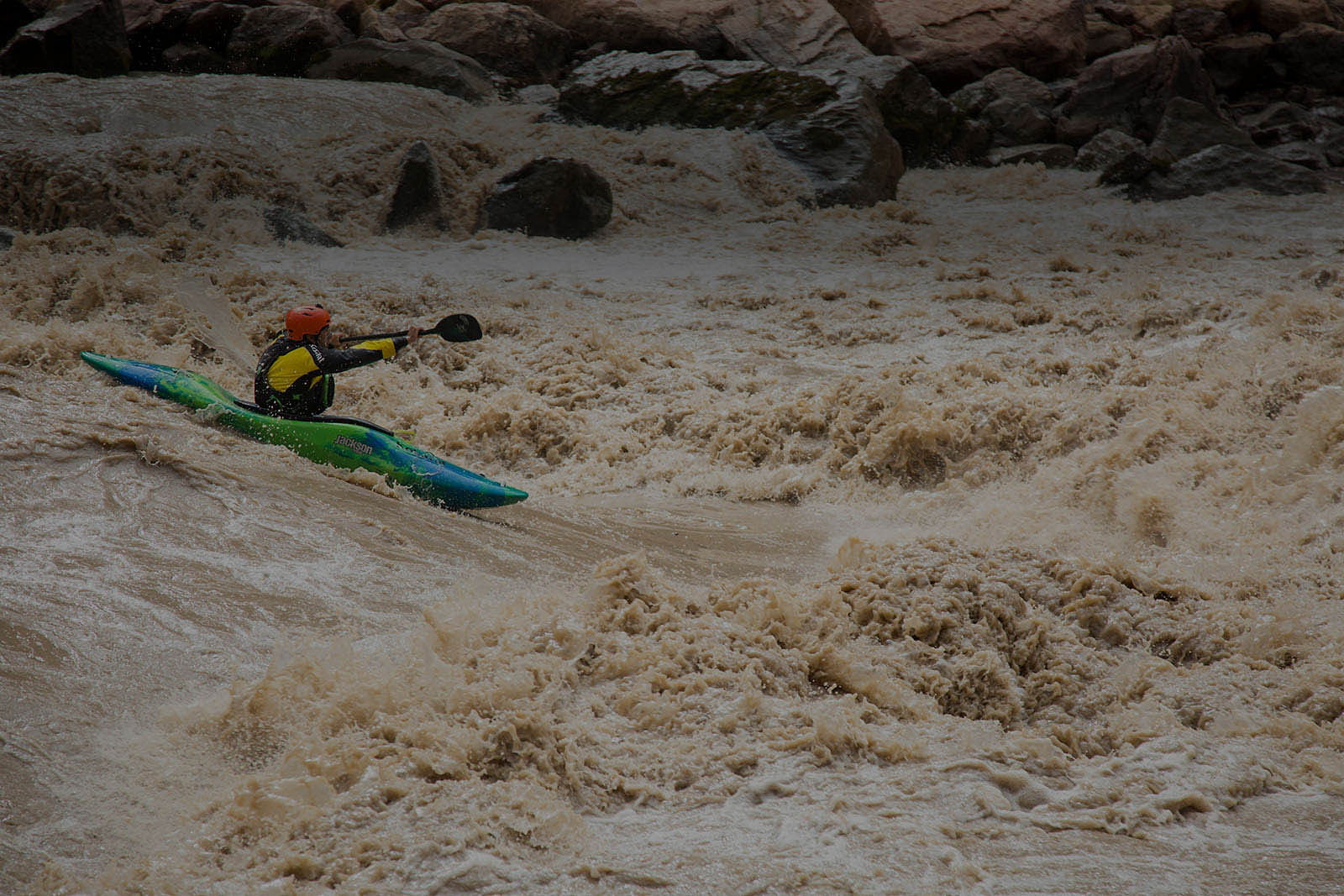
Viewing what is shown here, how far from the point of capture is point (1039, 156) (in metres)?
12.2

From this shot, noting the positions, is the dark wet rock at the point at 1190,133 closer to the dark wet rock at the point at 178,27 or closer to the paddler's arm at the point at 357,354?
the paddler's arm at the point at 357,354

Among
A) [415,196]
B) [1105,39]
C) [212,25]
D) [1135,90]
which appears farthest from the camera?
[1105,39]

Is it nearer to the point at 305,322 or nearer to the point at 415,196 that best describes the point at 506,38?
the point at 415,196

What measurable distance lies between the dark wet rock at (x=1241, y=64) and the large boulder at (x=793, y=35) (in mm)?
5155

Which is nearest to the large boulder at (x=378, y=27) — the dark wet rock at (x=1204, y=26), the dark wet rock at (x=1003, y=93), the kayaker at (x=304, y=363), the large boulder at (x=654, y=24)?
the large boulder at (x=654, y=24)

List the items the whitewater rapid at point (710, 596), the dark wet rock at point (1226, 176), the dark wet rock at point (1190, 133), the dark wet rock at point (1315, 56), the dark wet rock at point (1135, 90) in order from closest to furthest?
the whitewater rapid at point (710, 596)
the dark wet rock at point (1226, 176)
the dark wet rock at point (1190, 133)
the dark wet rock at point (1135, 90)
the dark wet rock at point (1315, 56)

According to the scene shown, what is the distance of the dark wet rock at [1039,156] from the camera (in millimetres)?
12102

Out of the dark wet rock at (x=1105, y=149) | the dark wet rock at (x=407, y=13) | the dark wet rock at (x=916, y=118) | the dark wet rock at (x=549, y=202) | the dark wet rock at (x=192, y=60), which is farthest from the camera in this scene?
the dark wet rock at (x=407, y=13)

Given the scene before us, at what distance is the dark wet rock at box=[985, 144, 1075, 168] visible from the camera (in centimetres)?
1210

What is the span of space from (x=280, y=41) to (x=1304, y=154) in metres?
12.7

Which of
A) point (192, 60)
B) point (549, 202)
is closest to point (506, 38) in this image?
point (192, 60)

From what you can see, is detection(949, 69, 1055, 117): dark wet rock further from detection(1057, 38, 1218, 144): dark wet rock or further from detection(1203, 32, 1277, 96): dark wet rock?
detection(1203, 32, 1277, 96): dark wet rock

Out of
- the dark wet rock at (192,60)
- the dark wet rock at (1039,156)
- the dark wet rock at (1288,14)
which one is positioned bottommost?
the dark wet rock at (1039,156)

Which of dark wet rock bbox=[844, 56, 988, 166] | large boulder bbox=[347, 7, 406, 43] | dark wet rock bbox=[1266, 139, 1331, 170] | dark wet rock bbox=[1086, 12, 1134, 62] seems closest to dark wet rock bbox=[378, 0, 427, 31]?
large boulder bbox=[347, 7, 406, 43]
